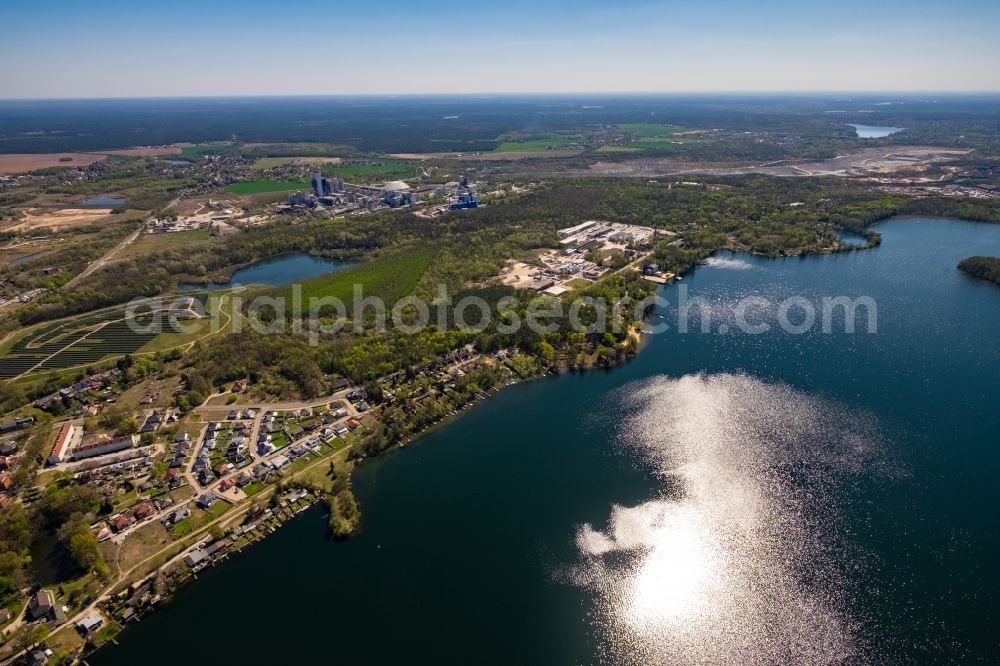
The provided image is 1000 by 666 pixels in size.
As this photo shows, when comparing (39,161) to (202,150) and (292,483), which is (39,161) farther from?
(292,483)

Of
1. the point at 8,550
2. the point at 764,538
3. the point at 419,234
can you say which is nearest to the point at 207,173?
the point at 419,234

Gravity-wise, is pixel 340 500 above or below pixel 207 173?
below

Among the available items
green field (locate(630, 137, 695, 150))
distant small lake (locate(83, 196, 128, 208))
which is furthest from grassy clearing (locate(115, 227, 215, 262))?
green field (locate(630, 137, 695, 150))

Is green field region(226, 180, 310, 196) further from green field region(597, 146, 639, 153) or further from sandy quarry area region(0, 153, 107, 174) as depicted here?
green field region(597, 146, 639, 153)

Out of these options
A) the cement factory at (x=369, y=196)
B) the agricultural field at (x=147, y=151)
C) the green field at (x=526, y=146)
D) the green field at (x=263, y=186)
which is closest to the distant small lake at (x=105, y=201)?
the green field at (x=263, y=186)

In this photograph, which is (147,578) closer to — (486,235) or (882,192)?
(486,235)

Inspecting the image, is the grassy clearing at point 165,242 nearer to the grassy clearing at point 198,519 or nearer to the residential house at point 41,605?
the grassy clearing at point 198,519

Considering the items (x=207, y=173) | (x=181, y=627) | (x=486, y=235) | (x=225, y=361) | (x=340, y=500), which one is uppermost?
(x=207, y=173)

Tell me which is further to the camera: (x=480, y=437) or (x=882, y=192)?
(x=882, y=192)
